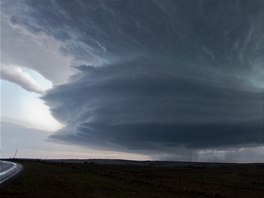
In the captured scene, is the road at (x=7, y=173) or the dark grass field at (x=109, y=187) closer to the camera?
the dark grass field at (x=109, y=187)

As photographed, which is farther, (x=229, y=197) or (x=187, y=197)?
(x=229, y=197)

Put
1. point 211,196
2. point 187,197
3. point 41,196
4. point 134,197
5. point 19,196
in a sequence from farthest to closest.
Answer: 1. point 211,196
2. point 187,197
3. point 134,197
4. point 41,196
5. point 19,196

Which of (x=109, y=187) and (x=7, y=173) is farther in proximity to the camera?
(x=7, y=173)

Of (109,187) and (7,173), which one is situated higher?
(7,173)

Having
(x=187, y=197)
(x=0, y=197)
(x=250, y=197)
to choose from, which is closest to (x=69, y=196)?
(x=0, y=197)

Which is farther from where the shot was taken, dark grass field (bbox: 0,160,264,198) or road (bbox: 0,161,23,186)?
road (bbox: 0,161,23,186)

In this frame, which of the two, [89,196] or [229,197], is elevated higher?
[229,197]

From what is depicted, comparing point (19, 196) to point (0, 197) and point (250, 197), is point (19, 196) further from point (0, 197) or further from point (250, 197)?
point (250, 197)

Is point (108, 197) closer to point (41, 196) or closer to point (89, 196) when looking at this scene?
point (89, 196)

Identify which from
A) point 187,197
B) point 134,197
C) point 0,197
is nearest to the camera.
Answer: point 0,197

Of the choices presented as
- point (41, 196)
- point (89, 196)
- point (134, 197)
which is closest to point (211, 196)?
point (134, 197)
